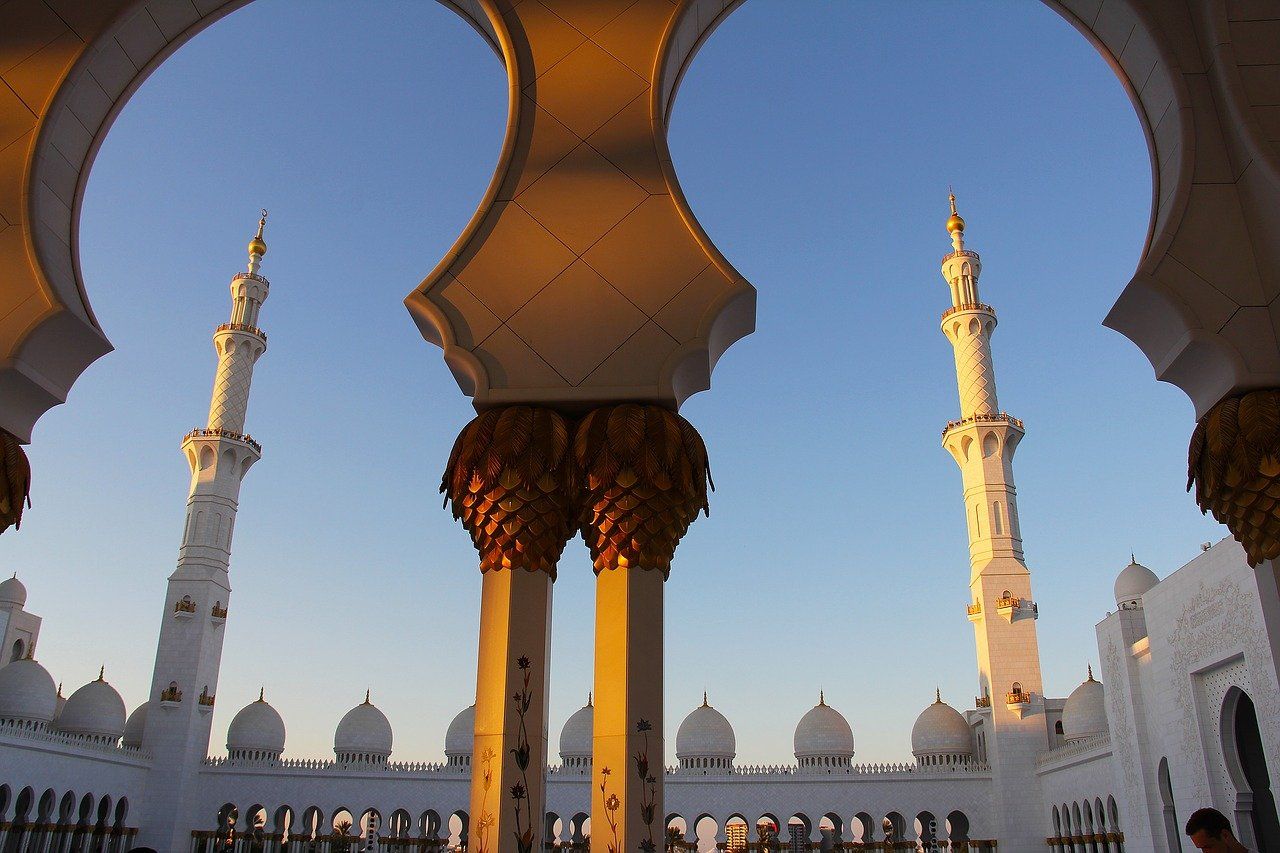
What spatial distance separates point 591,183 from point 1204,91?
2.10 m

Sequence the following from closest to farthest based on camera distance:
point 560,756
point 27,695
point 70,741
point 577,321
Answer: point 577,321
point 70,741
point 27,695
point 560,756

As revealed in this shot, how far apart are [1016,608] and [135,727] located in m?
19.2

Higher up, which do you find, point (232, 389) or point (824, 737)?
point (232, 389)

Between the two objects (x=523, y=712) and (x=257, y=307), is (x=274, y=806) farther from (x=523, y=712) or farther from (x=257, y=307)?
(x=523, y=712)

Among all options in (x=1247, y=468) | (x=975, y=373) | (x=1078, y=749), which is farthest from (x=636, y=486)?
(x=975, y=373)

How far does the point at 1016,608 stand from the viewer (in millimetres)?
19844

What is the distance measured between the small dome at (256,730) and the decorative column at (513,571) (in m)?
22.4

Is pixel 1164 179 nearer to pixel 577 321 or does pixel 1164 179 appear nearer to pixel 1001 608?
pixel 577 321

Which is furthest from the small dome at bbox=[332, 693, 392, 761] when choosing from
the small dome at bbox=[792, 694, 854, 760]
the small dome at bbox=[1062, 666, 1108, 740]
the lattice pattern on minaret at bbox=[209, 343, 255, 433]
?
the small dome at bbox=[1062, 666, 1108, 740]

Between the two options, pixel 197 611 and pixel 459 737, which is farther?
pixel 459 737

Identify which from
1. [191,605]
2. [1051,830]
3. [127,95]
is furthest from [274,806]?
[127,95]

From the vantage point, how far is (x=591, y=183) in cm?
356

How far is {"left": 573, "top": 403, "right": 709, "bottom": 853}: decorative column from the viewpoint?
293 centimetres

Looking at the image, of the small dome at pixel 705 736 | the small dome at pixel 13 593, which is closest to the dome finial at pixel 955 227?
the small dome at pixel 705 736
